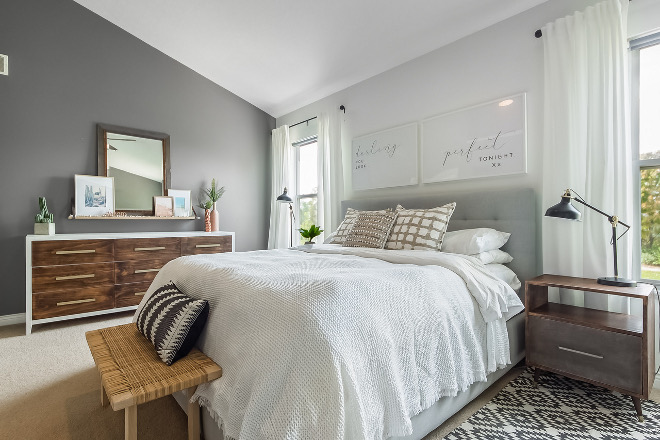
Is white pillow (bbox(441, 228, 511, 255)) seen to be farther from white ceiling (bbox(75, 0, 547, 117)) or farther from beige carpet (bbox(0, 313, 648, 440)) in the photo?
white ceiling (bbox(75, 0, 547, 117))

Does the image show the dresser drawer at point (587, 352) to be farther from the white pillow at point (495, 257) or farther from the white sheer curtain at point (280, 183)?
the white sheer curtain at point (280, 183)

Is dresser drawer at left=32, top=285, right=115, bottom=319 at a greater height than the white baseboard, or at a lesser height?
greater

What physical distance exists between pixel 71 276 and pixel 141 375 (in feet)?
7.83

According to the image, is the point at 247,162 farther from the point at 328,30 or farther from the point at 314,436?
the point at 314,436

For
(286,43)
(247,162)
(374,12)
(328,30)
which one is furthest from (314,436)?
(247,162)

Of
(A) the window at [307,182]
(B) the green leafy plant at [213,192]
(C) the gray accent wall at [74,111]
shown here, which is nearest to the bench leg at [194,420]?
(C) the gray accent wall at [74,111]

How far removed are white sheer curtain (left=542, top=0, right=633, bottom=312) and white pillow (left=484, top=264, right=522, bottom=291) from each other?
0.23 metres

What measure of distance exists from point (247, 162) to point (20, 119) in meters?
2.33

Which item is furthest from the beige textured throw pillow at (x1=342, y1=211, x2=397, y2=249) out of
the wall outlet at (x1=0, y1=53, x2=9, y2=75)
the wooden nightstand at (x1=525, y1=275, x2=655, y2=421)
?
the wall outlet at (x1=0, y1=53, x2=9, y2=75)

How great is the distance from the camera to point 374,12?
8.79 ft

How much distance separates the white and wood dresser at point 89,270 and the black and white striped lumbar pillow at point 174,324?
79.7 inches

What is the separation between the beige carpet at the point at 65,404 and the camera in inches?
59.1

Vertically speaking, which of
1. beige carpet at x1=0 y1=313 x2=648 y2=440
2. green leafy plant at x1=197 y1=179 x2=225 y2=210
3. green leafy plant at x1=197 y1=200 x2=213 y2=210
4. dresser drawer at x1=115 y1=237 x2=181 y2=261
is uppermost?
green leafy plant at x1=197 y1=179 x2=225 y2=210

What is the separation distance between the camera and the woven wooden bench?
1066mm
